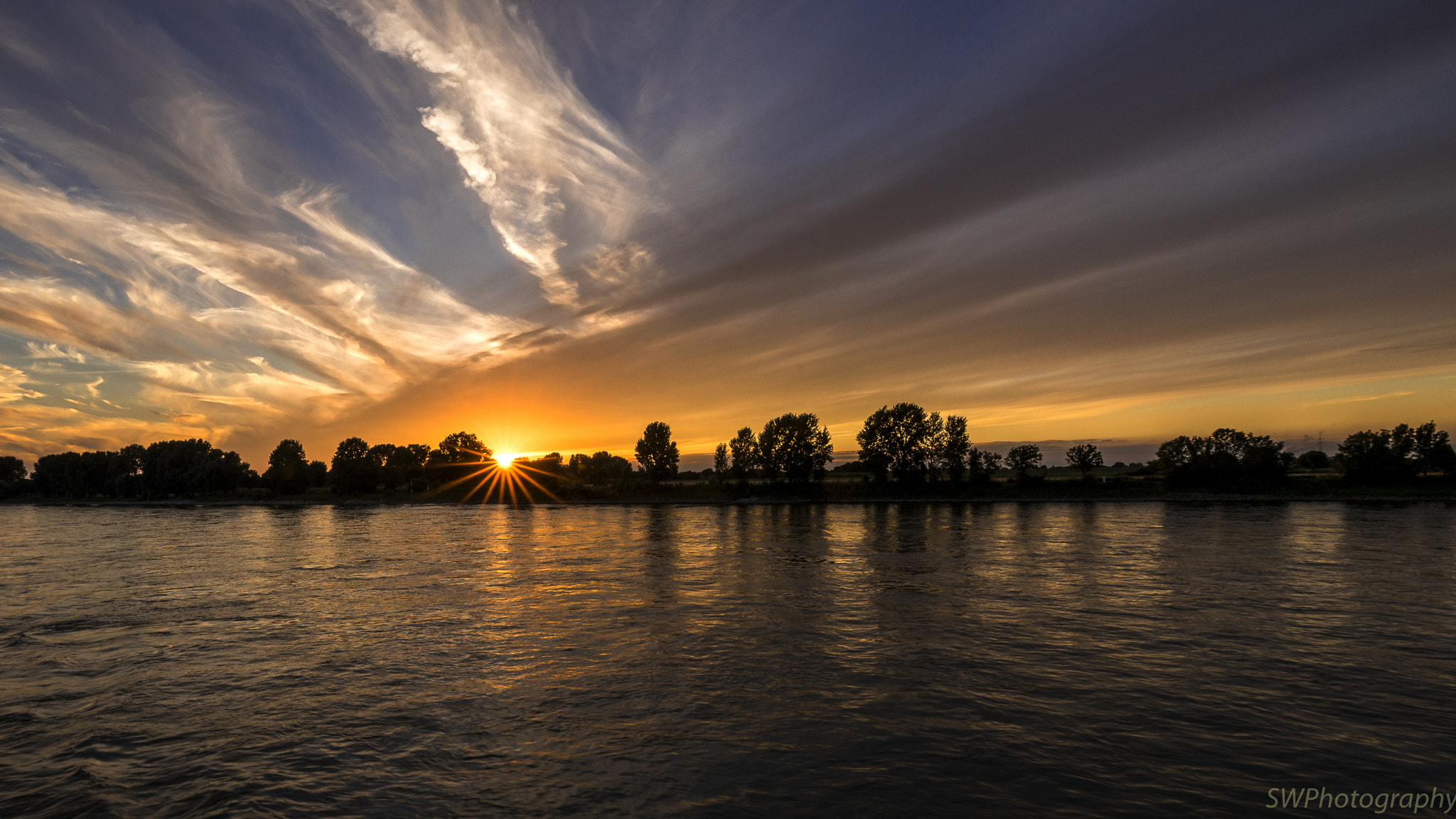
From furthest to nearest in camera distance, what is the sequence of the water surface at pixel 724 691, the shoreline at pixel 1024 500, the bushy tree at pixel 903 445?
the bushy tree at pixel 903 445 < the shoreline at pixel 1024 500 < the water surface at pixel 724 691

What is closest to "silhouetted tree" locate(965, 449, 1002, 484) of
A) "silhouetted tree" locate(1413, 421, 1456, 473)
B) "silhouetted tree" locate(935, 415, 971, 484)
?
"silhouetted tree" locate(935, 415, 971, 484)

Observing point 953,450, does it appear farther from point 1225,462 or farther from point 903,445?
point 1225,462

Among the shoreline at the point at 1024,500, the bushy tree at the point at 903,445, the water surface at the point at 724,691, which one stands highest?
the bushy tree at the point at 903,445

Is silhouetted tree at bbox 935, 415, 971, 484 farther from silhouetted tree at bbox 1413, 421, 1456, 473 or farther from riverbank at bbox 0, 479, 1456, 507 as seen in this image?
silhouetted tree at bbox 1413, 421, 1456, 473

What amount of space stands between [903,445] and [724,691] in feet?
597

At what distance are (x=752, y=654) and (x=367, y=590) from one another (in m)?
27.1

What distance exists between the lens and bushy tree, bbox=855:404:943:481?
190 meters

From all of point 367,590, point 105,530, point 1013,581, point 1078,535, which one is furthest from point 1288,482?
point 105,530

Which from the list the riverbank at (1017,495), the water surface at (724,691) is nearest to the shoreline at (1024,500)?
the riverbank at (1017,495)

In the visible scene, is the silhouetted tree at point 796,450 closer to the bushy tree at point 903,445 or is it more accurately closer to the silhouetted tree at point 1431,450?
the bushy tree at point 903,445

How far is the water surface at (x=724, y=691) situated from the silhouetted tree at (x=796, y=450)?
148m

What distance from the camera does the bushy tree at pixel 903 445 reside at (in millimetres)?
190438

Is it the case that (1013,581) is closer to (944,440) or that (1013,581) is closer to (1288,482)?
(944,440)

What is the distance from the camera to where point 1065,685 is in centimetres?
1795
